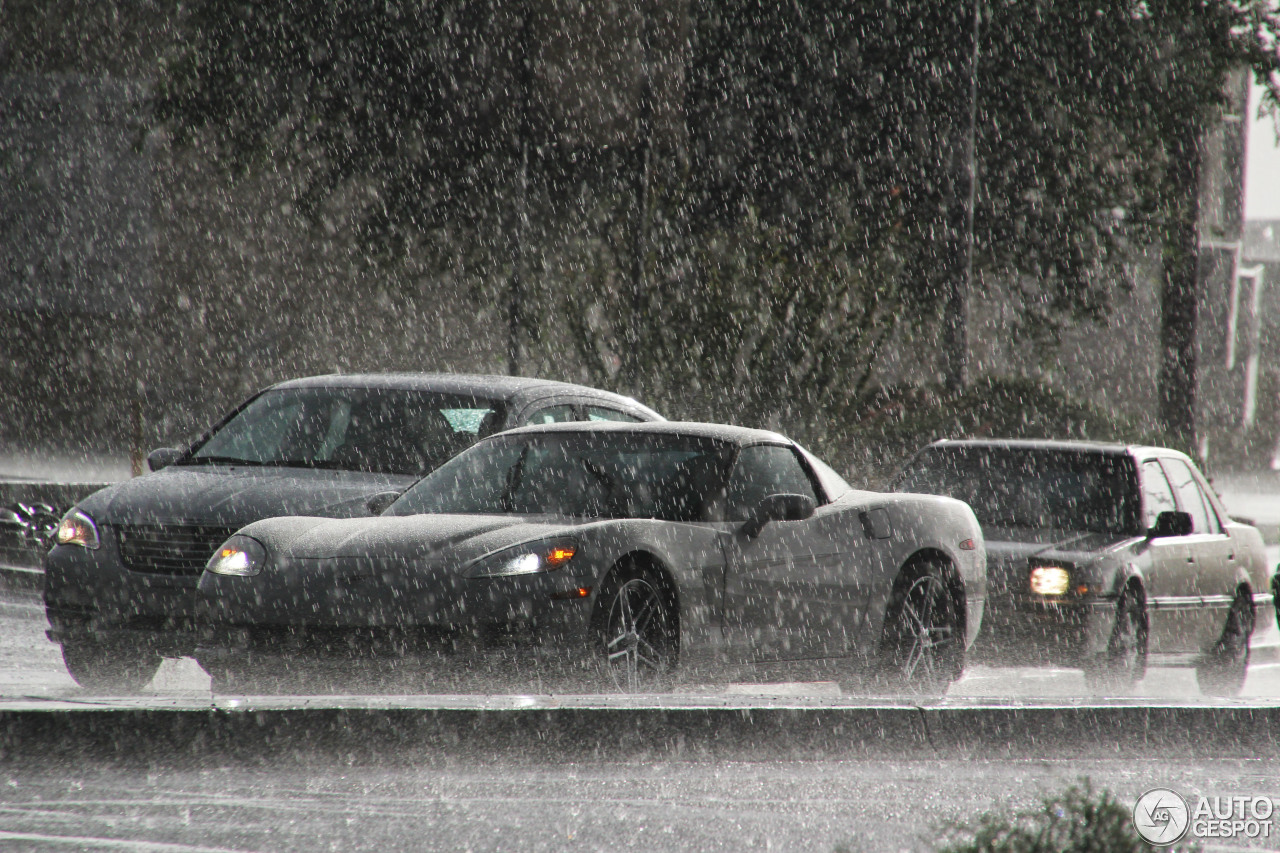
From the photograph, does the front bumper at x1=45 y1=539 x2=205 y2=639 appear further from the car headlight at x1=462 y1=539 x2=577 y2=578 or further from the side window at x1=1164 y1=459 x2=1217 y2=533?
the side window at x1=1164 y1=459 x2=1217 y2=533

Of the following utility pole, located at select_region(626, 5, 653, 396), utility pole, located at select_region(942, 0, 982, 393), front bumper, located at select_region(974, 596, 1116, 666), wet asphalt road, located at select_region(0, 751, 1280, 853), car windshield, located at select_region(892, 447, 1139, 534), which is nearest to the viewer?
wet asphalt road, located at select_region(0, 751, 1280, 853)

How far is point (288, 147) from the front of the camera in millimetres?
27297

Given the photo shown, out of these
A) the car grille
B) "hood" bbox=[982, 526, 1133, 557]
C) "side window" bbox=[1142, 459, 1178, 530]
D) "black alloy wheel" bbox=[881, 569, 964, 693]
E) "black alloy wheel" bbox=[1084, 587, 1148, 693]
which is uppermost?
the car grille

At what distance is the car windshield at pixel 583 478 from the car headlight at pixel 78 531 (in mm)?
1486

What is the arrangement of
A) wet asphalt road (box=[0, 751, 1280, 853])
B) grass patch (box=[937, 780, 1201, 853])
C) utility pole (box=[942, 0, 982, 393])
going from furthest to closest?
utility pole (box=[942, 0, 982, 393])
wet asphalt road (box=[0, 751, 1280, 853])
grass patch (box=[937, 780, 1201, 853])

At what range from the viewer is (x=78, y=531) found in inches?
331

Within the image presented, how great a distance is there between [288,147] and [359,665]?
70.5 feet

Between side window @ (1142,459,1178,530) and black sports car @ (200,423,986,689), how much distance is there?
1.55 m

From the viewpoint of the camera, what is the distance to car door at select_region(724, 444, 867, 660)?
307 inches

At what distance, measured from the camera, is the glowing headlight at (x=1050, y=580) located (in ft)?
30.4

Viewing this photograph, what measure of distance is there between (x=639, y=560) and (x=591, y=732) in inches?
54.9

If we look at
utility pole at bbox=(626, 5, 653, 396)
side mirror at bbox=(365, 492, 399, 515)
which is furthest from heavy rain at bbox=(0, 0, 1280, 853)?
utility pole at bbox=(626, 5, 653, 396)

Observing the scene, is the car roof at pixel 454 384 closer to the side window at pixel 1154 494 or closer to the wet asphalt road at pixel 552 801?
the side window at pixel 1154 494

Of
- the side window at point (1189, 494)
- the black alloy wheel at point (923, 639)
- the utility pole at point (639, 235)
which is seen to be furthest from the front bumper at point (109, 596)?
the utility pole at point (639, 235)
